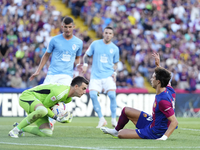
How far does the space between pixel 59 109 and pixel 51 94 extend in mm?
316

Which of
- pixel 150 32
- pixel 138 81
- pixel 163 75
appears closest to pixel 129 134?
pixel 163 75

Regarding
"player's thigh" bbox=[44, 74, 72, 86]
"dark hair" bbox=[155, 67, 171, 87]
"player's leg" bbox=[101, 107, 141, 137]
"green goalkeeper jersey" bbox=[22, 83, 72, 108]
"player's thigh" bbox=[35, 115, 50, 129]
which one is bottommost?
"player's thigh" bbox=[35, 115, 50, 129]

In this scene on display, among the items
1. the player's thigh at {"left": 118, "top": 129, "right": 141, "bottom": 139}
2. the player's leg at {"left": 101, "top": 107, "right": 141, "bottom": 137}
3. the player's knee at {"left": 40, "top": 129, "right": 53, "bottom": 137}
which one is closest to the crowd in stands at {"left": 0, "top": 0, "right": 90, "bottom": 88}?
the player's knee at {"left": 40, "top": 129, "right": 53, "bottom": 137}

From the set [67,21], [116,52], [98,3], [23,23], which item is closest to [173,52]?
[98,3]

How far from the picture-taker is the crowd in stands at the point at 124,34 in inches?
673

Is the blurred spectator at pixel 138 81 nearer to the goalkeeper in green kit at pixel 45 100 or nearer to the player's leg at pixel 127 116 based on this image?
the goalkeeper in green kit at pixel 45 100

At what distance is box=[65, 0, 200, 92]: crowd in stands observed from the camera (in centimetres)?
1841

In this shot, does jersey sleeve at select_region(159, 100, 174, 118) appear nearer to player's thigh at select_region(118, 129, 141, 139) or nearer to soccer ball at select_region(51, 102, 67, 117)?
player's thigh at select_region(118, 129, 141, 139)

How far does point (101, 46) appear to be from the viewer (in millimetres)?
10742

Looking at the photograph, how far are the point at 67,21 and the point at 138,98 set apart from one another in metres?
8.42

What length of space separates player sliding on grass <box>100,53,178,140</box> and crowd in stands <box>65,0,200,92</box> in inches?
410

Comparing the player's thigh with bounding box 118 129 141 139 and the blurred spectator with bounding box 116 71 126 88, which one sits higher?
the blurred spectator with bounding box 116 71 126 88

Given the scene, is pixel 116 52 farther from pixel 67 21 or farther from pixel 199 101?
pixel 199 101

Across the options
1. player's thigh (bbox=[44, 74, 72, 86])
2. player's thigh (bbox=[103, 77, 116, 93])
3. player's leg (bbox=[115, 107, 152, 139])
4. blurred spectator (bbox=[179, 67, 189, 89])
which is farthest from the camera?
blurred spectator (bbox=[179, 67, 189, 89])
